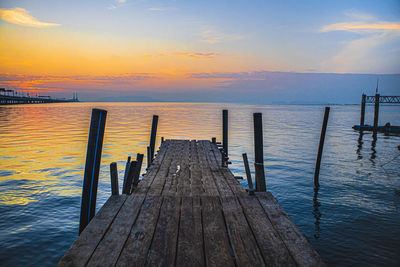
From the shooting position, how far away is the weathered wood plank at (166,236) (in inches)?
145

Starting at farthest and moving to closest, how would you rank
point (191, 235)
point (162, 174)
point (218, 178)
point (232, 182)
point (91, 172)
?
point (162, 174) < point (218, 178) < point (232, 182) < point (91, 172) < point (191, 235)

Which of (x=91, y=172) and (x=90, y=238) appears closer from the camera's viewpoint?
(x=90, y=238)

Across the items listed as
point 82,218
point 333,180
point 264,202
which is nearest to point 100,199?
point 82,218

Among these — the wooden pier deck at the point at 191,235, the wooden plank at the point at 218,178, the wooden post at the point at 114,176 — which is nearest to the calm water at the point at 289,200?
the wooden post at the point at 114,176

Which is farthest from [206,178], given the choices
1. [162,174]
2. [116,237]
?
[116,237]

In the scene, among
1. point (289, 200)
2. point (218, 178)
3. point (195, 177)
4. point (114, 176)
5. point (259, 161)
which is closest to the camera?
point (114, 176)

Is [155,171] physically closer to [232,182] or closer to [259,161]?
[232,182]

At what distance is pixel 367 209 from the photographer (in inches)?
425

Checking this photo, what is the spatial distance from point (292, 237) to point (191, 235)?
1590mm

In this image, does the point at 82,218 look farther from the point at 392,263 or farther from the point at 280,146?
the point at 280,146

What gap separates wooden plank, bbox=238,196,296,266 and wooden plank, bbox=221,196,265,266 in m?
0.09

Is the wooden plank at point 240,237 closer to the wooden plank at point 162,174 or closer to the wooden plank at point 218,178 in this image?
the wooden plank at point 218,178

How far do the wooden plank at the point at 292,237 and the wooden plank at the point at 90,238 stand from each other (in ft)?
9.30

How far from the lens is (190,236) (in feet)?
14.2
